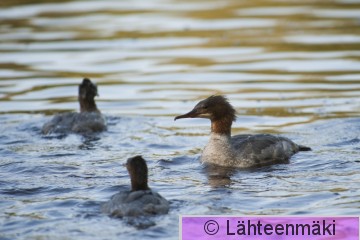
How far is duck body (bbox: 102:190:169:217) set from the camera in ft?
33.6

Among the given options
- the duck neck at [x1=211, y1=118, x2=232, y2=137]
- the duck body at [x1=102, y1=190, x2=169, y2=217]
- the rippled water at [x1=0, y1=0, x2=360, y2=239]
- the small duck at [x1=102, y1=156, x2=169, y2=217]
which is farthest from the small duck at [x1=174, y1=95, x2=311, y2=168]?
the duck body at [x1=102, y1=190, x2=169, y2=217]

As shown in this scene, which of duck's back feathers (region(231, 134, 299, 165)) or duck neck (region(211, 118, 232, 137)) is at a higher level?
duck neck (region(211, 118, 232, 137))

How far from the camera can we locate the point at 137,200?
33.8 feet

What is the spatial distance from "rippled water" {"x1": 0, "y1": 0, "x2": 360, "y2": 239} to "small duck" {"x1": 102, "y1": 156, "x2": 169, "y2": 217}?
160mm

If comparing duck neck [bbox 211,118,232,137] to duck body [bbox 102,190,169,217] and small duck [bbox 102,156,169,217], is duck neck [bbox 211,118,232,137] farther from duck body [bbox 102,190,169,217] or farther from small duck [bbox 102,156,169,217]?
duck body [bbox 102,190,169,217]

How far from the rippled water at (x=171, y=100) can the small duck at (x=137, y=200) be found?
0.52 feet

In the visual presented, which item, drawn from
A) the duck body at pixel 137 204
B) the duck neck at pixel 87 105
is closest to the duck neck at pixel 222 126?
the duck neck at pixel 87 105

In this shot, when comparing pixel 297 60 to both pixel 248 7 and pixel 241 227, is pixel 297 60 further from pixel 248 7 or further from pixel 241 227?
pixel 241 227

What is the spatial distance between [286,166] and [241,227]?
3446 millimetres

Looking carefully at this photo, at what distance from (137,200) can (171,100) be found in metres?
7.97

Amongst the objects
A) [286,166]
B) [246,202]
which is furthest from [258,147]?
[246,202]

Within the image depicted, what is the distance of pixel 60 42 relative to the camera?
23.9 m

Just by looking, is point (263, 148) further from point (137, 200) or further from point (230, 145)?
point (137, 200)

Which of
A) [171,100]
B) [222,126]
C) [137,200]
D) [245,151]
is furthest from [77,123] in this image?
[137,200]
